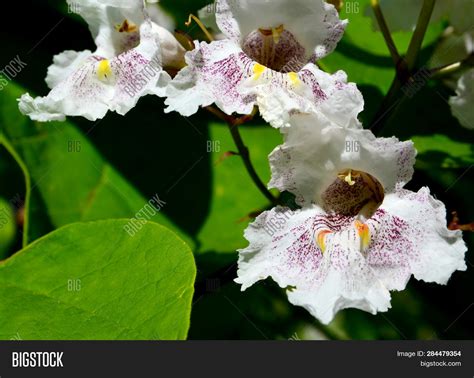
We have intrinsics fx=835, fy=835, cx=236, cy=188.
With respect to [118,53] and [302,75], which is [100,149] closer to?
[118,53]

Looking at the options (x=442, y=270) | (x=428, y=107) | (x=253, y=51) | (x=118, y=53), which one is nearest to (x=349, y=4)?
(x=428, y=107)

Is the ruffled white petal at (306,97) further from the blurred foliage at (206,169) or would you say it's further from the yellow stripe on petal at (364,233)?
the blurred foliage at (206,169)

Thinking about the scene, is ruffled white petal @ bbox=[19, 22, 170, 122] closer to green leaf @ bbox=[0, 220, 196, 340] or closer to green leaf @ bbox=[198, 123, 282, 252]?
green leaf @ bbox=[0, 220, 196, 340]

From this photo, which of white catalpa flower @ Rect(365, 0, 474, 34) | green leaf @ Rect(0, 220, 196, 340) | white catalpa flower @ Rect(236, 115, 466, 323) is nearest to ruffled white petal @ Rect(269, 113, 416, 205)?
white catalpa flower @ Rect(236, 115, 466, 323)

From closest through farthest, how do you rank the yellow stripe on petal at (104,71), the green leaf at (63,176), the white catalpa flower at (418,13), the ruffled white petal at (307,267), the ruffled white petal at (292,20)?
the ruffled white petal at (307,267), the ruffled white petal at (292,20), the yellow stripe on petal at (104,71), the white catalpa flower at (418,13), the green leaf at (63,176)

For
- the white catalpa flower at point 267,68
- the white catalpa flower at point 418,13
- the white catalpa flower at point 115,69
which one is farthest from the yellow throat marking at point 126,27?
the white catalpa flower at point 418,13

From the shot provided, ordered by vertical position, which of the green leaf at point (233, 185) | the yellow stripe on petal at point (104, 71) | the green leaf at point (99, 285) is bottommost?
the green leaf at point (233, 185)

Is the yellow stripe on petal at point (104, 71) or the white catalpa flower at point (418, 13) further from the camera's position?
the white catalpa flower at point (418, 13)
